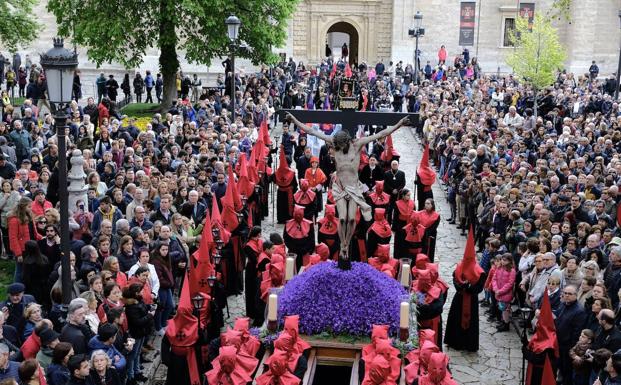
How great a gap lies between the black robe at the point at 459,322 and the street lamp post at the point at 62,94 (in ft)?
20.3

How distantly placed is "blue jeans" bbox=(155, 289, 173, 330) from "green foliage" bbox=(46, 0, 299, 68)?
1922 centimetres

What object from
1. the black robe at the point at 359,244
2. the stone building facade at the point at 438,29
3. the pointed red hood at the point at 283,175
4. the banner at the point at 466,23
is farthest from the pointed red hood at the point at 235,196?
the banner at the point at 466,23

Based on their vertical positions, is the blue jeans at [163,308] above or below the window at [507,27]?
below

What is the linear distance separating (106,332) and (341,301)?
326 cm

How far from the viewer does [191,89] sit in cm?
3791

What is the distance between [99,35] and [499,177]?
18925mm

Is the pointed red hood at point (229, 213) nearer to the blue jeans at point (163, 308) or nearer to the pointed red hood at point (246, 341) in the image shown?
the blue jeans at point (163, 308)

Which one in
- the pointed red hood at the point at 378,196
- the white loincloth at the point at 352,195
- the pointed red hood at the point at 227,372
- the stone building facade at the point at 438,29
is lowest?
the pointed red hood at the point at 227,372

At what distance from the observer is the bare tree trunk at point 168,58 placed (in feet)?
108

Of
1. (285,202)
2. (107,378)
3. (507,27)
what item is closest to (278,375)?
(107,378)

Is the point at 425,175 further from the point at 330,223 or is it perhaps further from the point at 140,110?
the point at 140,110

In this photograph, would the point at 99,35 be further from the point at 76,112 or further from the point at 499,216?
the point at 499,216

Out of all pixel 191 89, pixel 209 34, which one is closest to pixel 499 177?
pixel 209 34

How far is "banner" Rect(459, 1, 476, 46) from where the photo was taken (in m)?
50.7
